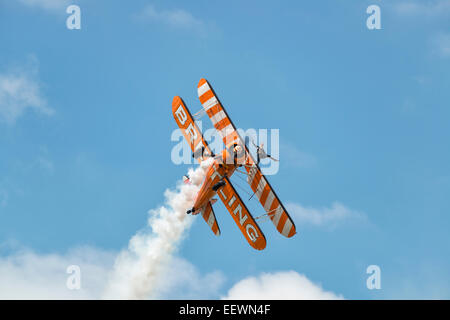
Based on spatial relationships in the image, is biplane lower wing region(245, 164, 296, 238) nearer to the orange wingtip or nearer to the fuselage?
the fuselage

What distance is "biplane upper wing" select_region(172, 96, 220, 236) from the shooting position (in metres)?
39.8

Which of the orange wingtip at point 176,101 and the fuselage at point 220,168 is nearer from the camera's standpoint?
the fuselage at point 220,168

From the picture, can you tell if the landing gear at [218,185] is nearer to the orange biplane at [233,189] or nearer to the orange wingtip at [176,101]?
the orange biplane at [233,189]

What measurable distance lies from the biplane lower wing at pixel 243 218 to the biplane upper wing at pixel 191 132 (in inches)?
62.5

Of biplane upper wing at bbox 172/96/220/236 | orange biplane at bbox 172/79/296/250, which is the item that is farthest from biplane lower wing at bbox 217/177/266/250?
biplane upper wing at bbox 172/96/220/236

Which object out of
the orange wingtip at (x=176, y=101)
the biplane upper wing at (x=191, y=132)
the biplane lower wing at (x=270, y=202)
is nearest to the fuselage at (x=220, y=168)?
the biplane lower wing at (x=270, y=202)

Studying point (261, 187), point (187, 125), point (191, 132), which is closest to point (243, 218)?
point (261, 187)

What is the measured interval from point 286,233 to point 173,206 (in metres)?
7.28

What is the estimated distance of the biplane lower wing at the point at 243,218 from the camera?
38094 millimetres

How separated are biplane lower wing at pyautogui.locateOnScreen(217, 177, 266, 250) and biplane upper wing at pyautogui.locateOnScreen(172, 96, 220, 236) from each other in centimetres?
159

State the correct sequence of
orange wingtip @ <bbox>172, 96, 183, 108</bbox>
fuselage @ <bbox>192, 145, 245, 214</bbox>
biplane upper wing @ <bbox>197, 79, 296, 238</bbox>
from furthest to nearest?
orange wingtip @ <bbox>172, 96, 183, 108</bbox>
biplane upper wing @ <bbox>197, 79, 296, 238</bbox>
fuselage @ <bbox>192, 145, 245, 214</bbox>
